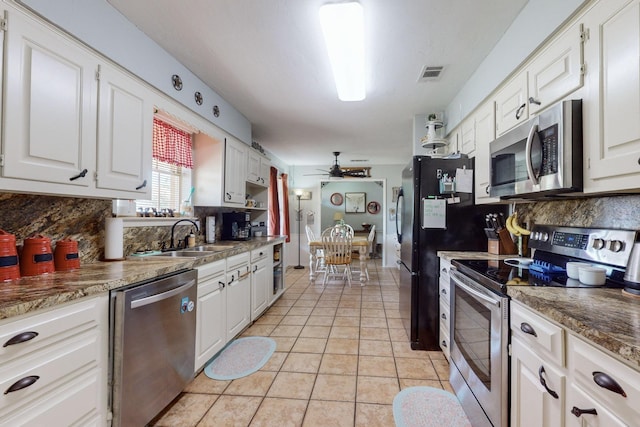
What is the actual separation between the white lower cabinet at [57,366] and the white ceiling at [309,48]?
1.71 metres

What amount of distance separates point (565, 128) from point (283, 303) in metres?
3.37

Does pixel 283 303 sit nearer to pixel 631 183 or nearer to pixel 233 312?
pixel 233 312

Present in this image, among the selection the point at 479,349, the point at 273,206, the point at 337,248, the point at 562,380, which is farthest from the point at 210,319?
the point at 273,206

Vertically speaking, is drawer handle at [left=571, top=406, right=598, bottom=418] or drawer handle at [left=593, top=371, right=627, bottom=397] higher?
drawer handle at [left=593, top=371, right=627, bottom=397]

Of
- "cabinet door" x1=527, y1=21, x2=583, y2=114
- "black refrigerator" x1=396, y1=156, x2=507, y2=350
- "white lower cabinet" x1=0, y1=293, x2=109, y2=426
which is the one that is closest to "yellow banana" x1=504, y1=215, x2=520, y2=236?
"black refrigerator" x1=396, y1=156, x2=507, y2=350

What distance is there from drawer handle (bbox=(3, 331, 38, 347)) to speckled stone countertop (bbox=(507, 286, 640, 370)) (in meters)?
1.71

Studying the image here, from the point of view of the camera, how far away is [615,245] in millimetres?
1232

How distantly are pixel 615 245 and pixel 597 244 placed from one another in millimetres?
89

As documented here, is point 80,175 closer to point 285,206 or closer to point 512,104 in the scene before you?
point 512,104

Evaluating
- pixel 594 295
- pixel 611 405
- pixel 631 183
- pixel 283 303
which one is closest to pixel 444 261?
pixel 594 295

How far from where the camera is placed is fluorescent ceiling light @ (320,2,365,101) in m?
1.64

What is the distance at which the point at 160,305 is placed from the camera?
1.56 metres

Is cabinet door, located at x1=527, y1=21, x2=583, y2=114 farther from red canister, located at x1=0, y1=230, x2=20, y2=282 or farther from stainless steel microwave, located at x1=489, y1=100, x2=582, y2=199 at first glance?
red canister, located at x1=0, y1=230, x2=20, y2=282

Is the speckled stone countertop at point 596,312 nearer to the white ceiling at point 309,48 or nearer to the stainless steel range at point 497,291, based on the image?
the stainless steel range at point 497,291
